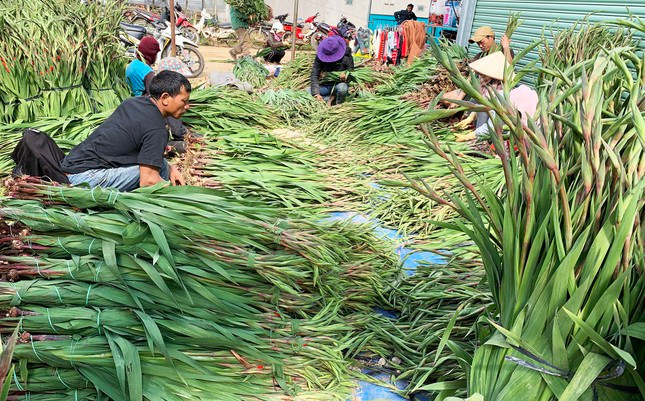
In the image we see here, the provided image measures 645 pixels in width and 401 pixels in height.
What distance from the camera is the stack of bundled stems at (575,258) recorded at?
1.04 metres

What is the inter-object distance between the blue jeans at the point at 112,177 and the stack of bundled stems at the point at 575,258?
2057mm

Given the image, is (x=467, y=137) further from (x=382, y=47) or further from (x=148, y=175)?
(x=382, y=47)

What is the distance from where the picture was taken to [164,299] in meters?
1.62

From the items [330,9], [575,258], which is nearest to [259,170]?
[575,258]

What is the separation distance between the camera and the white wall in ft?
51.8

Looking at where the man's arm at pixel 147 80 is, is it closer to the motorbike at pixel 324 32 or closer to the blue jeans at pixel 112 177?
the blue jeans at pixel 112 177

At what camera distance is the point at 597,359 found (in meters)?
1.06

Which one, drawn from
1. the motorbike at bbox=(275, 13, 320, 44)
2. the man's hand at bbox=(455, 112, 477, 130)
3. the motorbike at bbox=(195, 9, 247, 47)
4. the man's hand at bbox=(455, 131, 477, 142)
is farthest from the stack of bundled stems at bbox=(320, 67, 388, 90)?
the motorbike at bbox=(195, 9, 247, 47)

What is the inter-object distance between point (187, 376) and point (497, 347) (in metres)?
0.94

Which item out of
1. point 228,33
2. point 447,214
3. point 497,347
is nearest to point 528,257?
point 497,347

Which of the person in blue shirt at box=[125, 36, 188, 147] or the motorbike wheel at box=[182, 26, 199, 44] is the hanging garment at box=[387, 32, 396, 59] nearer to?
the motorbike wheel at box=[182, 26, 199, 44]

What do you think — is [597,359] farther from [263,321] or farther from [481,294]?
[263,321]

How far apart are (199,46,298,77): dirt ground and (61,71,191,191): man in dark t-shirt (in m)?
6.81

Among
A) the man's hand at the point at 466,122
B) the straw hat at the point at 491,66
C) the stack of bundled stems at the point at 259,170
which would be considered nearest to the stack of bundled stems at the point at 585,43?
the straw hat at the point at 491,66
